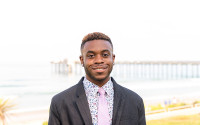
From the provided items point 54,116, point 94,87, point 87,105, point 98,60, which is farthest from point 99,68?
point 54,116

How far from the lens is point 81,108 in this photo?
2340mm

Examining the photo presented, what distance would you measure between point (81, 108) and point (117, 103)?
1.01 ft

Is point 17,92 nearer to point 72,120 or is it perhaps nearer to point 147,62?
point 147,62

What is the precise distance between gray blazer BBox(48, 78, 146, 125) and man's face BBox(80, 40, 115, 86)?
0.60 ft

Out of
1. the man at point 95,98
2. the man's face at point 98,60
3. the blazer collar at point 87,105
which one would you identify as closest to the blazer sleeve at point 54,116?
the man at point 95,98

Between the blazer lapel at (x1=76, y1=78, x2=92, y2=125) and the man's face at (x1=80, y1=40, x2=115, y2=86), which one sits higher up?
the man's face at (x1=80, y1=40, x2=115, y2=86)

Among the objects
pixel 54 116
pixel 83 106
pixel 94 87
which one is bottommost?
pixel 54 116

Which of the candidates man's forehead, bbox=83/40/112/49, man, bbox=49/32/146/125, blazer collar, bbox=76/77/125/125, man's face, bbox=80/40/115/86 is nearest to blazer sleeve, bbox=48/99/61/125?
man, bbox=49/32/146/125

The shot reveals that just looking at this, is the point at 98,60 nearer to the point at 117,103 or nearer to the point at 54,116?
the point at 117,103

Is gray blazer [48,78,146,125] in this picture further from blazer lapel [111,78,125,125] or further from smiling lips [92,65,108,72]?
smiling lips [92,65,108,72]

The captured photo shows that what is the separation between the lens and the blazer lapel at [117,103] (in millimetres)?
2336

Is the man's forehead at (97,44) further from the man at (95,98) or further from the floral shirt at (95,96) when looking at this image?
the floral shirt at (95,96)

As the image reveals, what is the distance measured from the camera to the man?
234 centimetres

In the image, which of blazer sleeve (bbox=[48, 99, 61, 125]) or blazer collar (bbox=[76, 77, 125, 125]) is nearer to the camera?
blazer collar (bbox=[76, 77, 125, 125])
